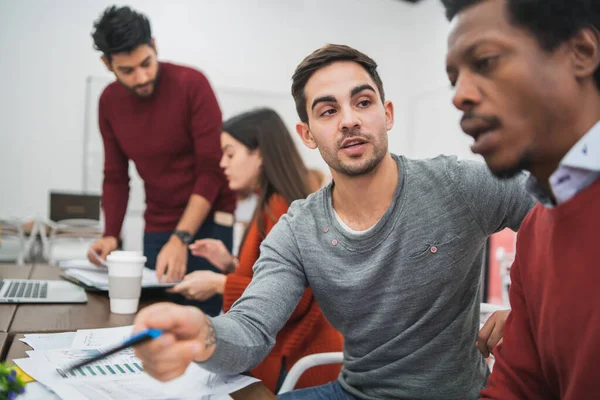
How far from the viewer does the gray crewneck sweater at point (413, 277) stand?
109 cm

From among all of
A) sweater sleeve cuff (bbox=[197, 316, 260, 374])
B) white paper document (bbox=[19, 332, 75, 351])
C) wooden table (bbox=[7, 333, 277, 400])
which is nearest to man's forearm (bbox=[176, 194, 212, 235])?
white paper document (bbox=[19, 332, 75, 351])

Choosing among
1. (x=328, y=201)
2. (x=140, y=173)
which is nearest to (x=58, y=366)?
(x=328, y=201)

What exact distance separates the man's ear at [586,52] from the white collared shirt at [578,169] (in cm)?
6

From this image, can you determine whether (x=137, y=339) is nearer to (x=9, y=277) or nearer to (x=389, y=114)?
(x=389, y=114)

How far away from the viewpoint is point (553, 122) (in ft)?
2.02

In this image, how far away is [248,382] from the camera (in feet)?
2.76

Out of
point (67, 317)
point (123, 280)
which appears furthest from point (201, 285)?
point (67, 317)

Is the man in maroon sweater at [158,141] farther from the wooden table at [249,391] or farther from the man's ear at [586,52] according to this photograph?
the man's ear at [586,52]

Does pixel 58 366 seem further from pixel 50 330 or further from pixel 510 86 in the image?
pixel 510 86

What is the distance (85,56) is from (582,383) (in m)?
5.59

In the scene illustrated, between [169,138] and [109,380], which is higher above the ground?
[169,138]

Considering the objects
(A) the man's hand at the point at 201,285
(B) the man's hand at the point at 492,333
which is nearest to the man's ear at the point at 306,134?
(A) the man's hand at the point at 201,285

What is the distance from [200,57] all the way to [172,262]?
14.5 feet

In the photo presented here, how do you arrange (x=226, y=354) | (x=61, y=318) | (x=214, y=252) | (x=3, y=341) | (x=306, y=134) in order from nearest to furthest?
(x=226, y=354) → (x=3, y=341) → (x=61, y=318) → (x=306, y=134) → (x=214, y=252)
